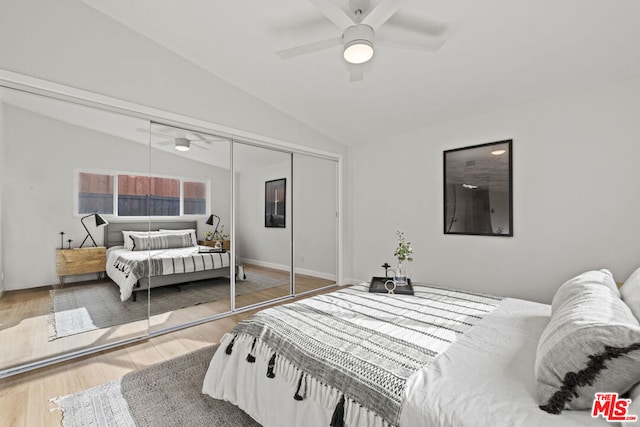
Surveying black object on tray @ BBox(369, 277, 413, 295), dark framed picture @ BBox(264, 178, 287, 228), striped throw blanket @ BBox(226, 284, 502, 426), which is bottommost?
striped throw blanket @ BBox(226, 284, 502, 426)

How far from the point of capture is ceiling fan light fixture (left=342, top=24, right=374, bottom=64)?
185 centimetres

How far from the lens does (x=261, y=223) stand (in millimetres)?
3729

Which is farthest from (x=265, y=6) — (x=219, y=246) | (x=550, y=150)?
(x=550, y=150)

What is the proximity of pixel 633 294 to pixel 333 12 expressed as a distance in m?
2.14

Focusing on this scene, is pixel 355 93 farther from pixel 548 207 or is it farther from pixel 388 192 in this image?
pixel 548 207

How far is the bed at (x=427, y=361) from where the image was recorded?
2.92ft

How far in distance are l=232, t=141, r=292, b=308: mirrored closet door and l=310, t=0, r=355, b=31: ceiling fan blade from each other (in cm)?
198

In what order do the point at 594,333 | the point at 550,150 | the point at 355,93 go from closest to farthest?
the point at 594,333
the point at 550,150
the point at 355,93

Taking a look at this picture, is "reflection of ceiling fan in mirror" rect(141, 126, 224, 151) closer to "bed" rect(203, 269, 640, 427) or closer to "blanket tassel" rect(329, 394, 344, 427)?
"bed" rect(203, 269, 640, 427)

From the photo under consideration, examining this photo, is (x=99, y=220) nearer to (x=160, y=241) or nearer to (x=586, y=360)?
(x=160, y=241)

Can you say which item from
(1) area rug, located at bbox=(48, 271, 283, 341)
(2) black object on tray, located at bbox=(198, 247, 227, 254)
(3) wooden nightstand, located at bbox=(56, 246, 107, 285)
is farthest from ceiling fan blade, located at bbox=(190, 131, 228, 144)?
(1) area rug, located at bbox=(48, 271, 283, 341)

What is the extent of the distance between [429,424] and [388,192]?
346cm

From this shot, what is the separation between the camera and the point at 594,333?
91 centimetres

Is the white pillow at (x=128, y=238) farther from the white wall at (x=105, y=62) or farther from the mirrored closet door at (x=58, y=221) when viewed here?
the white wall at (x=105, y=62)
